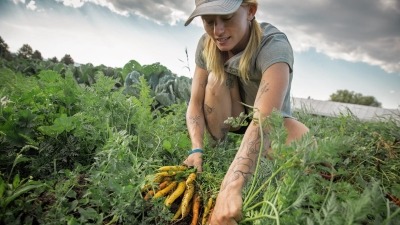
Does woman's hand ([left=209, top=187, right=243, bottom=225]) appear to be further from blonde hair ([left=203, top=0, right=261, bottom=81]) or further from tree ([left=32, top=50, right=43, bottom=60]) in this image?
tree ([left=32, top=50, right=43, bottom=60])

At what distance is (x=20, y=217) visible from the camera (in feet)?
4.66

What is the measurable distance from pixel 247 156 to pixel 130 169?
60 cm

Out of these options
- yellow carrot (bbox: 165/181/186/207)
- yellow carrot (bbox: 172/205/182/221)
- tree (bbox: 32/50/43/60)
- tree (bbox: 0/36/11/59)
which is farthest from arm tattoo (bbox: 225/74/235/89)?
tree (bbox: 32/50/43/60)

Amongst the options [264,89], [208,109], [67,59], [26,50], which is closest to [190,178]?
[264,89]

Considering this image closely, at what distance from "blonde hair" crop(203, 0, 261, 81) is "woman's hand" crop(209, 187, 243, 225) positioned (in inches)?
40.6

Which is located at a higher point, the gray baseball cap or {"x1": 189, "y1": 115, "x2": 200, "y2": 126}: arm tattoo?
the gray baseball cap

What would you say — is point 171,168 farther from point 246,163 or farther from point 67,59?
point 67,59

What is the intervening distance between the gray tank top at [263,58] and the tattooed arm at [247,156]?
81 mm

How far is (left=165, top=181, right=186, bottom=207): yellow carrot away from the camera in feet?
5.43

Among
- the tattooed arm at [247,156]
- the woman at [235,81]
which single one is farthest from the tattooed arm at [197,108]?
the tattooed arm at [247,156]

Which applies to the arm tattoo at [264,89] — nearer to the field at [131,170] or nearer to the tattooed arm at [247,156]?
the tattooed arm at [247,156]

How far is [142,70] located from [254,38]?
128 inches

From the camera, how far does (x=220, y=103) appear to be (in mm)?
2635

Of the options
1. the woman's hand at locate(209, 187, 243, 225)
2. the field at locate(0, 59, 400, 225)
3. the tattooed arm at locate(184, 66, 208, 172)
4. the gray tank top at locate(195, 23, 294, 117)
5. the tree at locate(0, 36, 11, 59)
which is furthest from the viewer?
the tree at locate(0, 36, 11, 59)
